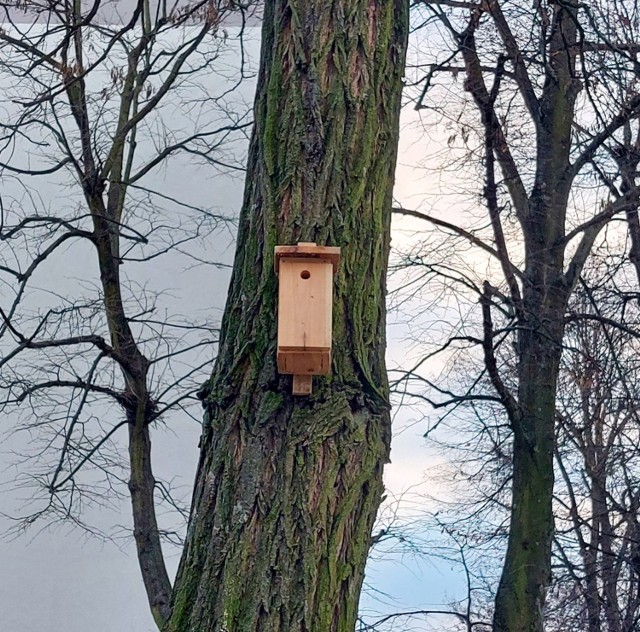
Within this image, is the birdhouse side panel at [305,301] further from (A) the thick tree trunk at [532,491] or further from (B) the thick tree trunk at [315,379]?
(A) the thick tree trunk at [532,491]

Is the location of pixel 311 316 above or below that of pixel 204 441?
above

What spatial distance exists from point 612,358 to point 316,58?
12.6ft

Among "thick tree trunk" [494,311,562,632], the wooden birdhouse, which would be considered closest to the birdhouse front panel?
the wooden birdhouse

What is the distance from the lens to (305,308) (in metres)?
2.25

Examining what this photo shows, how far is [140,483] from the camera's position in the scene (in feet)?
16.7

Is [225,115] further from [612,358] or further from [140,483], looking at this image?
[612,358]

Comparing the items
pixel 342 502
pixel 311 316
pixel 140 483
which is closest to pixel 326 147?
pixel 311 316

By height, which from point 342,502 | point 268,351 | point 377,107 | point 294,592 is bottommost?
point 294,592

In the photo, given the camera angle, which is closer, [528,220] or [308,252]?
[308,252]

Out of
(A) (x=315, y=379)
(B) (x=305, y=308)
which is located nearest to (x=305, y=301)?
(B) (x=305, y=308)

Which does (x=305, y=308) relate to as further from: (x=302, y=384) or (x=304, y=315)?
(x=302, y=384)

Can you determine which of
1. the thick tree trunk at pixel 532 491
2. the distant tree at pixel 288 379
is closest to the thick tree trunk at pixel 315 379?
the distant tree at pixel 288 379

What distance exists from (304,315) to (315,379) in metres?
0.15

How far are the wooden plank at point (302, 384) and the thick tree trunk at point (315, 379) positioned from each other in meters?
0.03
